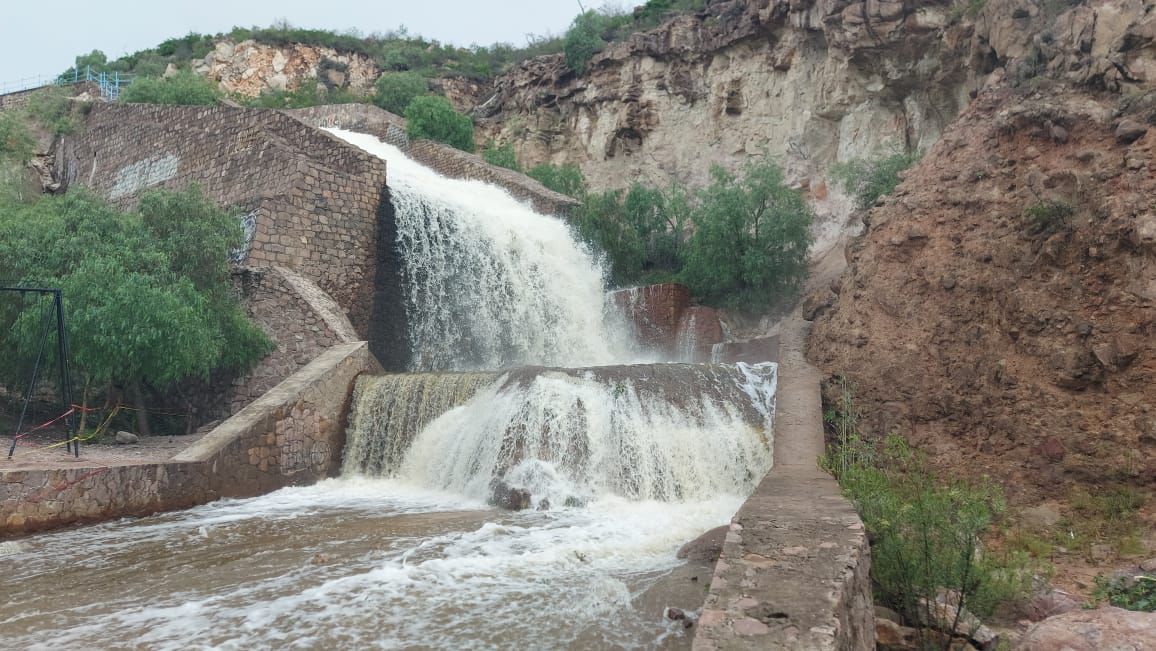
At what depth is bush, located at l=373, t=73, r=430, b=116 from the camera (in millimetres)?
28531

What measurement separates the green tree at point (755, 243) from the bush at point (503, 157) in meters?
10.2

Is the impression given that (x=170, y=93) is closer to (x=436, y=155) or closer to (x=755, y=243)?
(x=436, y=155)

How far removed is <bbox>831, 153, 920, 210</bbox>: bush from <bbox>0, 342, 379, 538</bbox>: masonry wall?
10205mm

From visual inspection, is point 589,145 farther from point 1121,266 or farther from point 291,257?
point 1121,266

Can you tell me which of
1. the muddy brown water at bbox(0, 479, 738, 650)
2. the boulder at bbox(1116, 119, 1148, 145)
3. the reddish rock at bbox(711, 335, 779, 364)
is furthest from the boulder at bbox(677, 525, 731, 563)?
the boulder at bbox(1116, 119, 1148, 145)

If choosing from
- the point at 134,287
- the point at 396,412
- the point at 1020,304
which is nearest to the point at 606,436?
the point at 396,412

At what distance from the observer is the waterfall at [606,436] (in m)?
8.33

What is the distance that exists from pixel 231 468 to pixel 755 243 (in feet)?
35.4

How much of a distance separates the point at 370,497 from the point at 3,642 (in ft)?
15.5

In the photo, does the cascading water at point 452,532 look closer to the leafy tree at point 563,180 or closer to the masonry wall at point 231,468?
the masonry wall at point 231,468

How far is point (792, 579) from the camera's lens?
3.59 metres

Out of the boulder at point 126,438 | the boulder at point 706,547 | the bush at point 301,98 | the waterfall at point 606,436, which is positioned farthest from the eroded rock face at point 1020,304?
the bush at point 301,98

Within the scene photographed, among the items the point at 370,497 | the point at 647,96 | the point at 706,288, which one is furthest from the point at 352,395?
the point at 647,96

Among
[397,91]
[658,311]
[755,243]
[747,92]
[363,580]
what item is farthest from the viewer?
[397,91]
